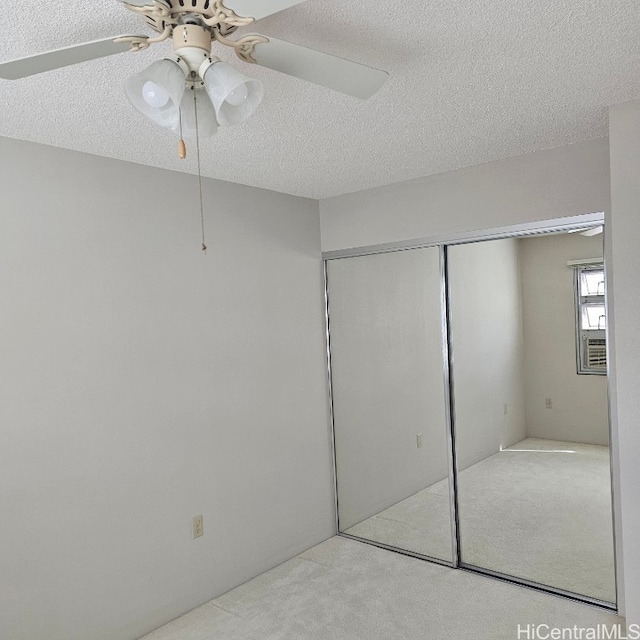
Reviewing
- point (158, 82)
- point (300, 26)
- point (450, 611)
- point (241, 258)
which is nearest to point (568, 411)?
point (450, 611)

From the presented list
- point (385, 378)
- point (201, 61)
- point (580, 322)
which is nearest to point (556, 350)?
point (580, 322)

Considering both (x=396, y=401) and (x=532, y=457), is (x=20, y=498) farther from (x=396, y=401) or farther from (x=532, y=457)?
(x=532, y=457)

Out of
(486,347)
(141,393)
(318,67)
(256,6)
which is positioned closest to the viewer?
(256,6)

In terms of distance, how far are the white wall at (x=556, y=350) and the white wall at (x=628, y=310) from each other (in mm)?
550

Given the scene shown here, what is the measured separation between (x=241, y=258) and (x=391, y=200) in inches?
39.9

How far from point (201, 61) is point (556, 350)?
2.45m

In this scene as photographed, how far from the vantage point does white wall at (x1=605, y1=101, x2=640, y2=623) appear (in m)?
2.40

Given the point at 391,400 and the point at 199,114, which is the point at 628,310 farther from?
the point at 199,114

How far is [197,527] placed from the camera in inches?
127

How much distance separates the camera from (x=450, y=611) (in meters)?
3.00

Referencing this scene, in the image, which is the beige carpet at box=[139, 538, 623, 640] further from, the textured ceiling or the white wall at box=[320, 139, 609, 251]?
the textured ceiling

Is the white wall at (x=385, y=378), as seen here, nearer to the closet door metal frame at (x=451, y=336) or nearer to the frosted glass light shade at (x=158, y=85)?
the closet door metal frame at (x=451, y=336)

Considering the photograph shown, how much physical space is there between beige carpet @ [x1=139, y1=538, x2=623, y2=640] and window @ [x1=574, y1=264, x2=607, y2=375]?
1220 millimetres

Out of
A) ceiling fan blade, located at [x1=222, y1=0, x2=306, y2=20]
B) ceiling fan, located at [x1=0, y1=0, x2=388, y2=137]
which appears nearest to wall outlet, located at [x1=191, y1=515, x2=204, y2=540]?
ceiling fan, located at [x1=0, y1=0, x2=388, y2=137]
